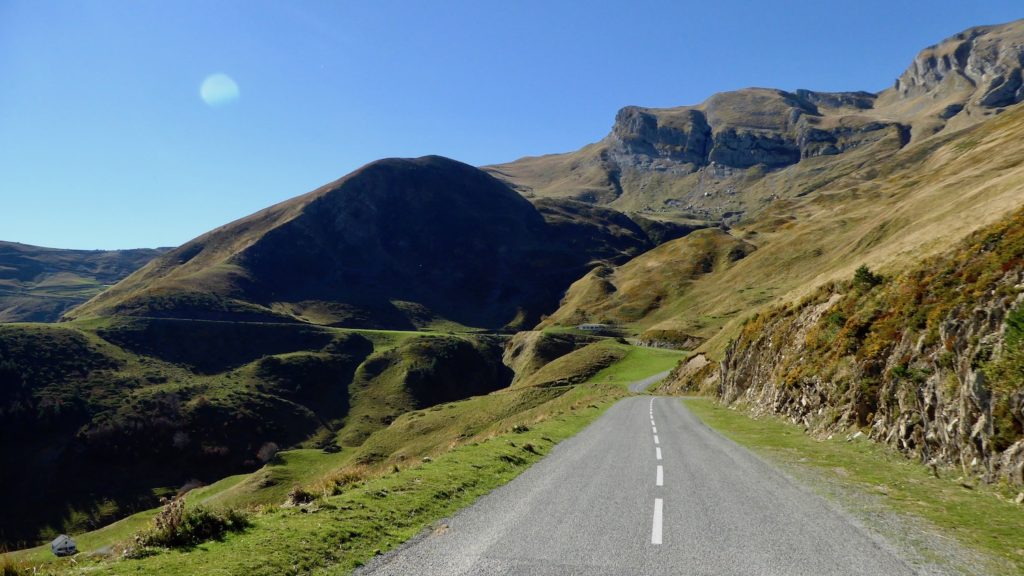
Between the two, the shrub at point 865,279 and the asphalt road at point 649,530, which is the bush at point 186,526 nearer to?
the asphalt road at point 649,530

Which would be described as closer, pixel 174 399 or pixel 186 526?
pixel 186 526

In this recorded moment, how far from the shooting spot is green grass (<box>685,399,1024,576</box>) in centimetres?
917

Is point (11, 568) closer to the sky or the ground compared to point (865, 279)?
closer to the ground

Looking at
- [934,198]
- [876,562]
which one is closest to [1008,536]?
[876,562]

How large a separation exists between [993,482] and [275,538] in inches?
655

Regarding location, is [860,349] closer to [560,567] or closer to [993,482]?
[993,482]

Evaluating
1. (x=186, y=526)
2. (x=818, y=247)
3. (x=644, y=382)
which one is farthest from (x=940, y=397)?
(x=818, y=247)

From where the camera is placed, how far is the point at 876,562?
8.20m

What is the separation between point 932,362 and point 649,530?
1346 cm

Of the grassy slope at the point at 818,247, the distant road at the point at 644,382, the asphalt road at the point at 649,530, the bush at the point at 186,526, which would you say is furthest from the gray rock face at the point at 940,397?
the distant road at the point at 644,382

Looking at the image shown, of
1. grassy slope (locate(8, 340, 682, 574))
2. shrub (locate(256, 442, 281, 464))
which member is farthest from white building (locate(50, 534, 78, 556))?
grassy slope (locate(8, 340, 682, 574))

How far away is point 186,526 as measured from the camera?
9.63m

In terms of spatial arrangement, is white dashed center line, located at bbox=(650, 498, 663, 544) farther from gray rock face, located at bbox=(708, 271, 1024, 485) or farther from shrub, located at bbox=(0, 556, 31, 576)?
shrub, located at bbox=(0, 556, 31, 576)

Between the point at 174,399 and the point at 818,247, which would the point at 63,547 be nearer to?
the point at 174,399
